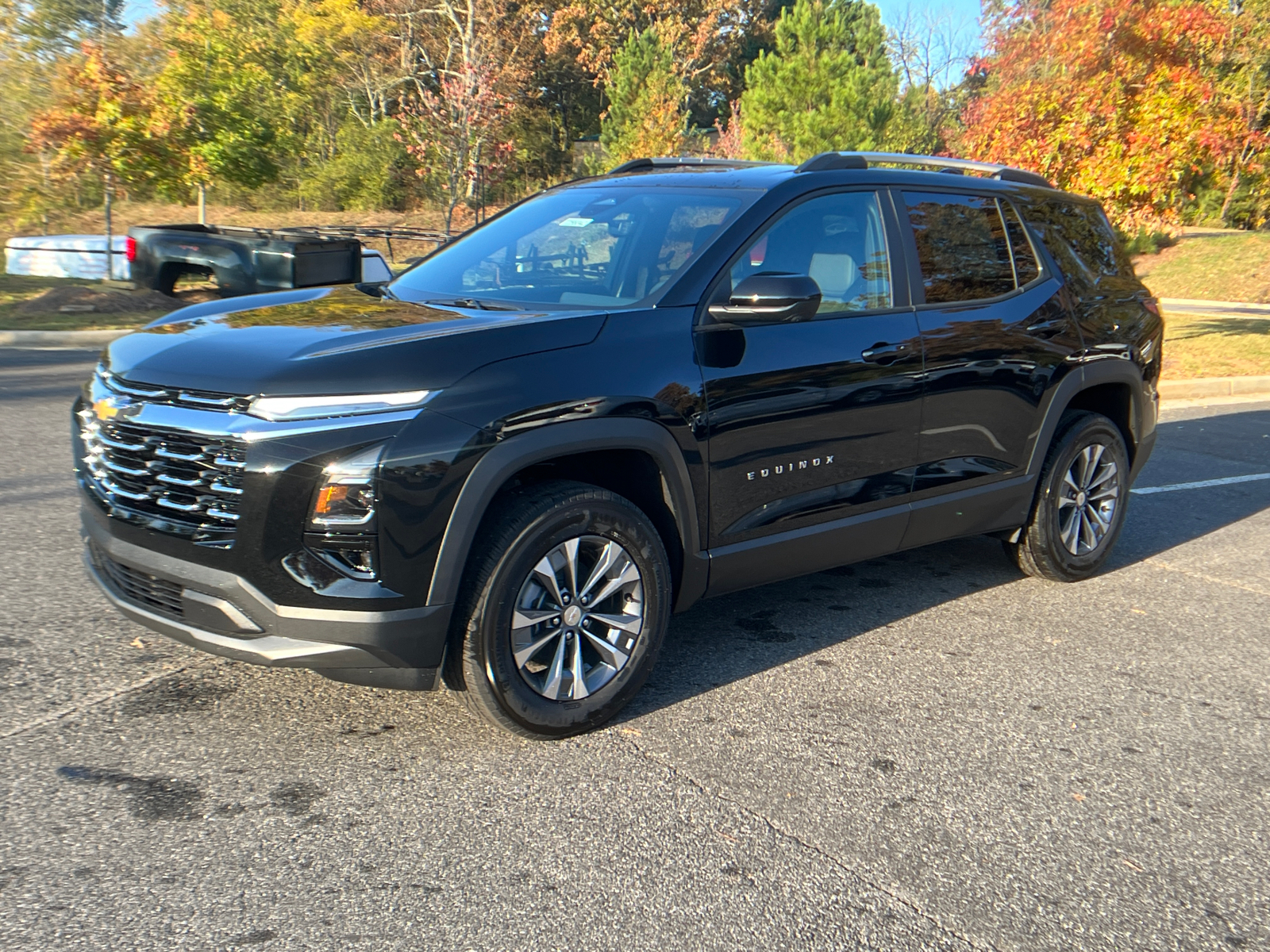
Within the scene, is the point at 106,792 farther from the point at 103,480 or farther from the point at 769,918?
the point at 769,918

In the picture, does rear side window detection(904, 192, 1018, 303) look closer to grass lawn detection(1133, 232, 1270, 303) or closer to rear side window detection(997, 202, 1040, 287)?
rear side window detection(997, 202, 1040, 287)

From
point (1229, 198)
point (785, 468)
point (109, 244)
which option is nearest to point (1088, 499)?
point (785, 468)

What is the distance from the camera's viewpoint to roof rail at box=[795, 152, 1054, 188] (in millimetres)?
4691

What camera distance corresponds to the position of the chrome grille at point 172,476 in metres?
3.26

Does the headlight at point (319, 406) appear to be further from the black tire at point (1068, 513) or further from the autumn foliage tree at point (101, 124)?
the autumn foliage tree at point (101, 124)

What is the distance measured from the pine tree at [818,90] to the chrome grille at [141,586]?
29175 mm

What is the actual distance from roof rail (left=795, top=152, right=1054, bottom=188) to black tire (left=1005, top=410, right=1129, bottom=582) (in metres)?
1.22

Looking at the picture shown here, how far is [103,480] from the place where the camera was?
11.9 ft

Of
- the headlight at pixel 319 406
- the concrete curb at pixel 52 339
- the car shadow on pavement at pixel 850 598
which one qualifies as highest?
the headlight at pixel 319 406

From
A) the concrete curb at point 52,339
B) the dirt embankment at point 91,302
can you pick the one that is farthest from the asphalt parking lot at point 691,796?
the dirt embankment at point 91,302

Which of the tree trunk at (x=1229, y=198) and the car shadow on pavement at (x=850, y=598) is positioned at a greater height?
the tree trunk at (x=1229, y=198)

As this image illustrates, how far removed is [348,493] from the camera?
3197 millimetres

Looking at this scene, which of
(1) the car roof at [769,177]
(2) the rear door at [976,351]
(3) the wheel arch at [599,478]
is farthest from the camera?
(2) the rear door at [976,351]

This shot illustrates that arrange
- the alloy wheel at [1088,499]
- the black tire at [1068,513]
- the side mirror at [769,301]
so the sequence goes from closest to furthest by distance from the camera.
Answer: the side mirror at [769,301] → the black tire at [1068,513] → the alloy wheel at [1088,499]
